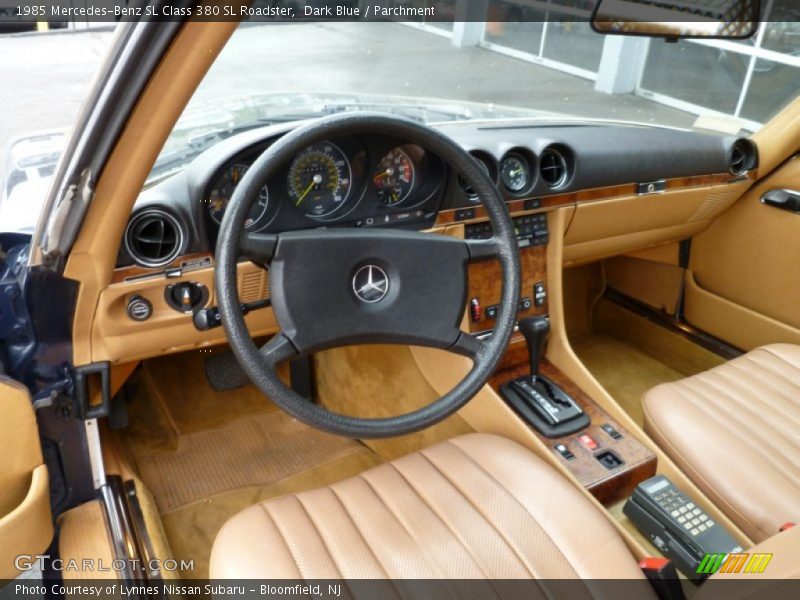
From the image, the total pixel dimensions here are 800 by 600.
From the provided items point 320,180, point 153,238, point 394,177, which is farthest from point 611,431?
point 153,238

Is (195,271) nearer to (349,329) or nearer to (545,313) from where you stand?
(349,329)

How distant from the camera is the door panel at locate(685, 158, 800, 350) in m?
2.42

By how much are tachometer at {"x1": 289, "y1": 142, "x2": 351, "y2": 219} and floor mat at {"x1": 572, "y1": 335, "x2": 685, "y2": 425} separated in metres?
1.57

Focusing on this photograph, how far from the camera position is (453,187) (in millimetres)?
1813

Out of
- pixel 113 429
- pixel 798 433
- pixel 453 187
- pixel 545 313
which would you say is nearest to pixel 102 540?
pixel 113 429

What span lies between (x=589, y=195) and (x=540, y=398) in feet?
2.28

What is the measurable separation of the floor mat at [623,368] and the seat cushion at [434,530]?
1268mm

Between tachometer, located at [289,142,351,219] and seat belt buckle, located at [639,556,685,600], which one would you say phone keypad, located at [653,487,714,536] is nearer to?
seat belt buckle, located at [639,556,685,600]

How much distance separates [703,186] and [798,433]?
105cm

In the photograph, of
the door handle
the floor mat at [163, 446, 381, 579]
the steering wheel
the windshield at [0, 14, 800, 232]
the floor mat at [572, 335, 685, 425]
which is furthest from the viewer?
the floor mat at [572, 335, 685, 425]

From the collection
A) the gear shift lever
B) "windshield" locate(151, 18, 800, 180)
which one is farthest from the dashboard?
the gear shift lever

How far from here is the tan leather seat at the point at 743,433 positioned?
5.08 feet

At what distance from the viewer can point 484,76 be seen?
16.0 feet

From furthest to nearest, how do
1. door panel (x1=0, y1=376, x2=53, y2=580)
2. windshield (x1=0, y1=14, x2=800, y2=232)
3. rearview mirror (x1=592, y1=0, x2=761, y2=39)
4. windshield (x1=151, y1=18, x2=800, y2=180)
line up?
windshield (x1=151, y1=18, x2=800, y2=180)
rearview mirror (x1=592, y1=0, x2=761, y2=39)
windshield (x1=0, y1=14, x2=800, y2=232)
door panel (x1=0, y1=376, x2=53, y2=580)
